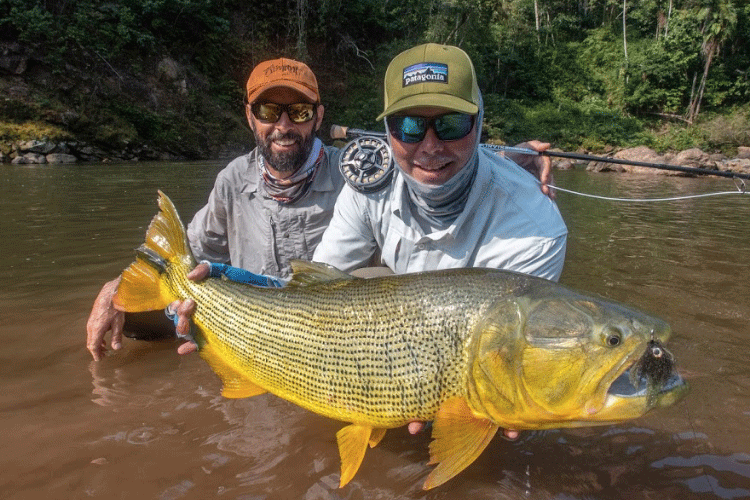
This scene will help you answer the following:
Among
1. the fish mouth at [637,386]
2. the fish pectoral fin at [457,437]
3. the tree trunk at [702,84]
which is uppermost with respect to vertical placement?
the tree trunk at [702,84]

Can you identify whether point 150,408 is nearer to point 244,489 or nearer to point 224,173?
point 244,489

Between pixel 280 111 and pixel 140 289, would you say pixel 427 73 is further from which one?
pixel 140 289

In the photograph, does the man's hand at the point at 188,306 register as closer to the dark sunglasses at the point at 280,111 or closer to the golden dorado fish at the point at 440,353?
the golden dorado fish at the point at 440,353

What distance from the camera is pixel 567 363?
1.83 metres

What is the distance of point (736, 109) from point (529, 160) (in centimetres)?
3862

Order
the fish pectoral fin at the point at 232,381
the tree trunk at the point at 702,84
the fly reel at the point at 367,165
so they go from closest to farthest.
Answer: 1. the fish pectoral fin at the point at 232,381
2. the fly reel at the point at 367,165
3. the tree trunk at the point at 702,84

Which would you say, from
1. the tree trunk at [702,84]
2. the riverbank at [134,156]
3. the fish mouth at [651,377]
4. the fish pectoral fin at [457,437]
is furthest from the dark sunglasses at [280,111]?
the tree trunk at [702,84]

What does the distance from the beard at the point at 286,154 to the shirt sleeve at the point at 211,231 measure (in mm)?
504

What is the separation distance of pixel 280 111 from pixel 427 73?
5.46ft

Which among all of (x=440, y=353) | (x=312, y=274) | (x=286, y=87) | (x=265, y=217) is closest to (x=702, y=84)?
(x=286, y=87)

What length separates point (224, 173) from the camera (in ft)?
13.7

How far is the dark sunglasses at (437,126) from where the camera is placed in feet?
9.20

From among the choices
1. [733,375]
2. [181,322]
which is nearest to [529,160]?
[733,375]

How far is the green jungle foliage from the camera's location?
22.1 m
